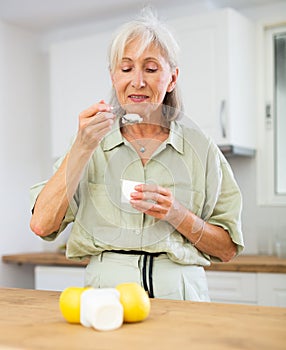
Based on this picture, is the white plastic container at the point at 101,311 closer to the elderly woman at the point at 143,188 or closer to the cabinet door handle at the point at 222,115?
the elderly woman at the point at 143,188

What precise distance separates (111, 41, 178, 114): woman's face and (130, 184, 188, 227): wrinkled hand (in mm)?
197

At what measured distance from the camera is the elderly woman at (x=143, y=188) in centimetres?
137

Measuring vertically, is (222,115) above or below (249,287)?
above

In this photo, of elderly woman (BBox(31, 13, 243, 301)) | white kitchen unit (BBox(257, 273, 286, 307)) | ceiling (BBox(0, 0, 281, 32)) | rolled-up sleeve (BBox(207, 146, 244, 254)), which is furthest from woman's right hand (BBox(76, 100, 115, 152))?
ceiling (BBox(0, 0, 281, 32))

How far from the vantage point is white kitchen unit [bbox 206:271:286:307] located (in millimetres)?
2629

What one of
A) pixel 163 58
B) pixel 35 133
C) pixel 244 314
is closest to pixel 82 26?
pixel 35 133

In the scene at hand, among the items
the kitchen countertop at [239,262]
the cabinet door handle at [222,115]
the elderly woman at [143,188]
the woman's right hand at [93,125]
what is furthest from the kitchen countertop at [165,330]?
the cabinet door handle at [222,115]

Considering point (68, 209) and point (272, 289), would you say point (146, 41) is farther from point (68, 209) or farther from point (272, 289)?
point (272, 289)

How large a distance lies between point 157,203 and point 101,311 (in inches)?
15.3

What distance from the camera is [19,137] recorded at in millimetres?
3604

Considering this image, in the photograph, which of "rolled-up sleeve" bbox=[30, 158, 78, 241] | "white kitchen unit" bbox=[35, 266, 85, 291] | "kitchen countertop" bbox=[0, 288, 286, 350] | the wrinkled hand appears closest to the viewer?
"kitchen countertop" bbox=[0, 288, 286, 350]

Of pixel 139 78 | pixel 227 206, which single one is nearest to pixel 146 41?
pixel 139 78

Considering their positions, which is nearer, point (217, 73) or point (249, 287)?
point (249, 287)

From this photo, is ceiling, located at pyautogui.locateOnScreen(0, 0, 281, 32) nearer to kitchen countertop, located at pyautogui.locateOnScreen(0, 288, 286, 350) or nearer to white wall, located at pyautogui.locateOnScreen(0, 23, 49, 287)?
white wall, located at pyautogui.locateOnScreen(0, 23, 49, 287)
